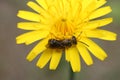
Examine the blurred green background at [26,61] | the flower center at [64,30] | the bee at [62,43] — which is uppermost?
the flower center at [64,30]

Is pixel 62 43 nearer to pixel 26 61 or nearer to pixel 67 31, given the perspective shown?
pixel 67 31

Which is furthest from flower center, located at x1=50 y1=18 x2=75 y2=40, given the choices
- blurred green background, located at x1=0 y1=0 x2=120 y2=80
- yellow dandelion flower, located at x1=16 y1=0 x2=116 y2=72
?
blurred green background, located at x1=0 y1=0 x2=120 y2=80

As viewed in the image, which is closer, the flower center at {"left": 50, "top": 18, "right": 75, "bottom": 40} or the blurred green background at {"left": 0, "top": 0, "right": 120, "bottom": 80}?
the flower center at {"left": 50, "top": 18, "right": 75, "bottom": 40}

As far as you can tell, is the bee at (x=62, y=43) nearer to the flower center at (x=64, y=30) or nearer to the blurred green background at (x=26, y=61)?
the flower center at (x=64, y=30)

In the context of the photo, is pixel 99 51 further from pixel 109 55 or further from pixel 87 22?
pixel 109 55

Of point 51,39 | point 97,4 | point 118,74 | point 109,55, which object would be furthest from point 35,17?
point 109,55

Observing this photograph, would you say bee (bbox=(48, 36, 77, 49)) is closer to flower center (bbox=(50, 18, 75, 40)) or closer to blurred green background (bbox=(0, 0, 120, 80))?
flower center (bbox=(50, 18, 75, 40))

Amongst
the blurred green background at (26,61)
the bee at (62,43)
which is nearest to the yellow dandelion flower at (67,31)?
the bee at (62,43)
